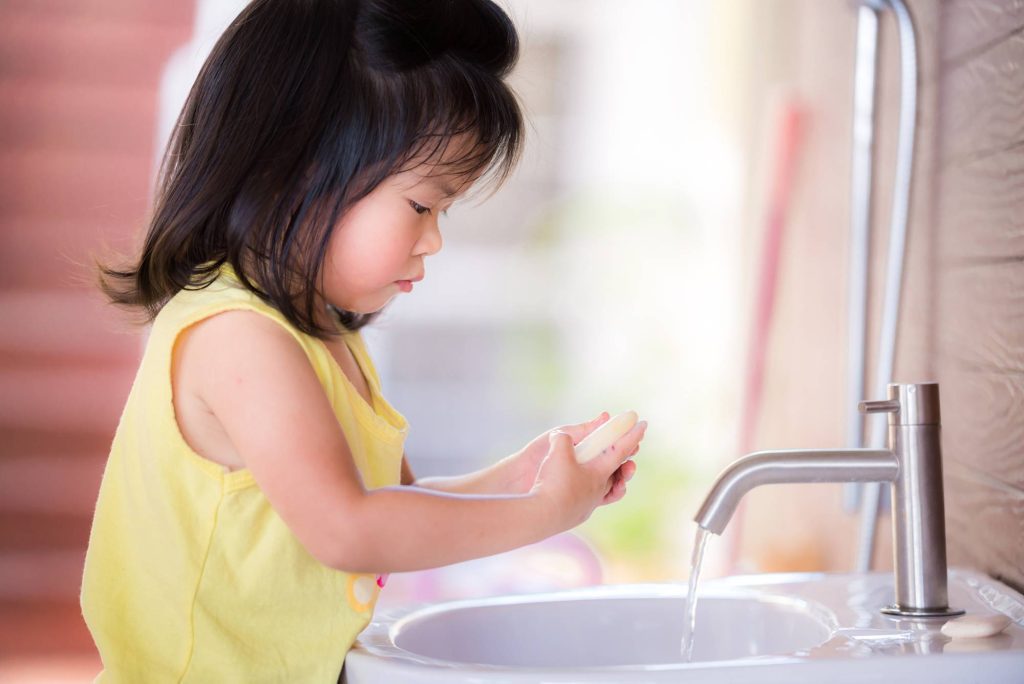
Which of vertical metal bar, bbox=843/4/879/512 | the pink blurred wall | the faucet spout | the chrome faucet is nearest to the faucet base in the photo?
the chrome faucet

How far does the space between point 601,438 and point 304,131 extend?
0.30 metres

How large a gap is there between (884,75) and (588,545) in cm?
116

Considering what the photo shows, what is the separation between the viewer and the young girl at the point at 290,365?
68 centimetres

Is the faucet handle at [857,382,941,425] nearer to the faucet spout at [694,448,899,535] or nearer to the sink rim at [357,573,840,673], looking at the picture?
the faucet spout at [694,448,899,535]

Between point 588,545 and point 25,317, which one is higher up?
point 25,317

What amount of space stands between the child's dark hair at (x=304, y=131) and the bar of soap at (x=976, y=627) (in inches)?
17.7

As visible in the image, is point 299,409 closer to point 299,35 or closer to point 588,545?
point 299,35

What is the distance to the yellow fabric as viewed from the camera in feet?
2.37

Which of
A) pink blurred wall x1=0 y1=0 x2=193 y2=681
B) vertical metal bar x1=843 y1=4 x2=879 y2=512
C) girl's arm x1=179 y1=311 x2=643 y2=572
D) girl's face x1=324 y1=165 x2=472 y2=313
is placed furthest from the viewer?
pink blurred wall x1=0 y1=0 x2=193 y2=681

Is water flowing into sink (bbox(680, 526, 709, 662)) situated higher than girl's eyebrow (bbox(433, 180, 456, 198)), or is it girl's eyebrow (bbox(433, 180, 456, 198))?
girl's eyebrow (bbox(433, 180, 456, 198))

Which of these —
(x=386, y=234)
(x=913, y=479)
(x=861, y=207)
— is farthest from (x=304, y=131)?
(x=861, y=207)

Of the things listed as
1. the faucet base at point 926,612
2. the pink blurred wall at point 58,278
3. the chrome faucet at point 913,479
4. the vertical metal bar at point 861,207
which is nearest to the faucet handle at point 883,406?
the chrome faucet at point 913,479

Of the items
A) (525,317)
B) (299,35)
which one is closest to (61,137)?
(525,317)

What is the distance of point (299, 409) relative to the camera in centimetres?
67
